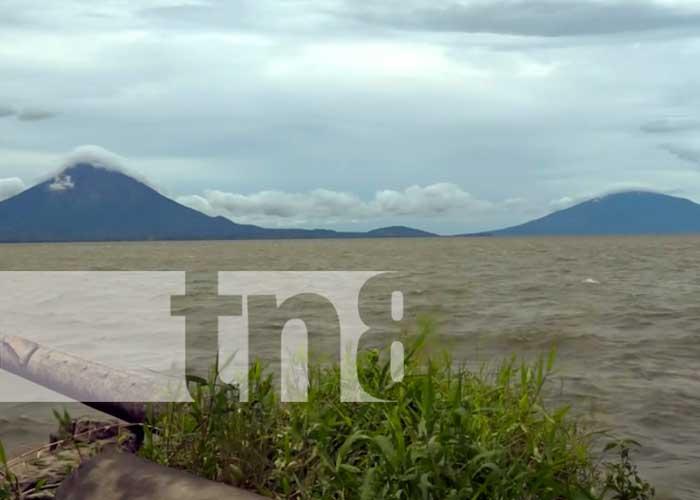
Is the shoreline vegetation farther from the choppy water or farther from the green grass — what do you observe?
the choppy water

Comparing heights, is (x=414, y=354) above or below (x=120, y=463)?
above

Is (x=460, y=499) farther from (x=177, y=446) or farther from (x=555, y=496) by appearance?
(x=177, y=446)

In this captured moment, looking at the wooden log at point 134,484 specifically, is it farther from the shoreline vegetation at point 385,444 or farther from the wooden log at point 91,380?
the wooden log at point 91,380

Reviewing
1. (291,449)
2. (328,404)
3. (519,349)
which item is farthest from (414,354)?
(519,349)

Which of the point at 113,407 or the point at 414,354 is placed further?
the point at 113,407

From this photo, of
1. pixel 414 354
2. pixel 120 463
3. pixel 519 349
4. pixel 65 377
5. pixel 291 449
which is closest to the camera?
pixel 120 463

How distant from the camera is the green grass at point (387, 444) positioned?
154 inches

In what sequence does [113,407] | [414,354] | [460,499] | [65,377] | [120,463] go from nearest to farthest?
[460,499] → [120,463] → [414,354] → [113,407] → [65,377]

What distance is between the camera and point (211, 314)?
62.0 feet

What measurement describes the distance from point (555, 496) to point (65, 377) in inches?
170

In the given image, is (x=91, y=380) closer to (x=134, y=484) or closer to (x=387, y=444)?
(x=134, y=484)

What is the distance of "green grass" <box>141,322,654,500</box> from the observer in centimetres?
391

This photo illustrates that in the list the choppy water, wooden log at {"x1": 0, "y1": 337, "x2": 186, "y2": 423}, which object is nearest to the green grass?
wooden log at {"x1": 0, "y1": 337, "x2": 186, "y2": 423}

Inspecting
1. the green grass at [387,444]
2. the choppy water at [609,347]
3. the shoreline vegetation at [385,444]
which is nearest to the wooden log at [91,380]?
the shoreline vegetation at [385,444]
